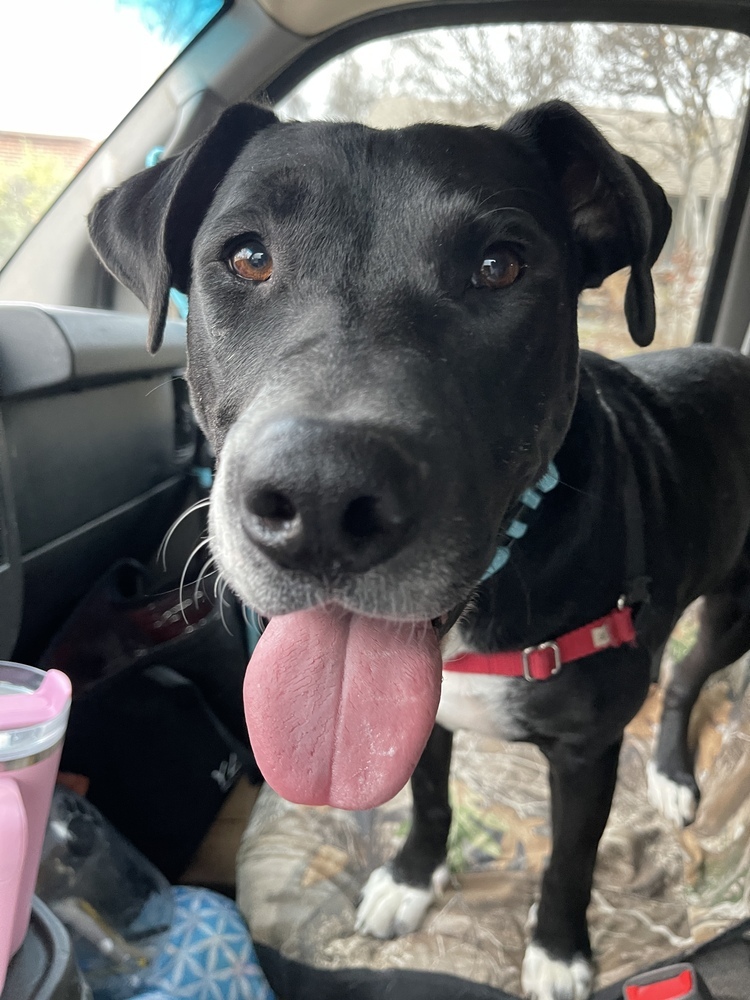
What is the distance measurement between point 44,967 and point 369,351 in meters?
0.99

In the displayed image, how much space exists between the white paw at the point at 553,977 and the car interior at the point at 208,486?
0.04m

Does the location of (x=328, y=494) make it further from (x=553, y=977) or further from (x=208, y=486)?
(x=208, y=486)

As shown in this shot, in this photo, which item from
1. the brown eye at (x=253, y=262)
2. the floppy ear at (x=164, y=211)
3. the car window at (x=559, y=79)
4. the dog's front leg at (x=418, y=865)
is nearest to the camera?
the brown eye at (x=253, y=262)

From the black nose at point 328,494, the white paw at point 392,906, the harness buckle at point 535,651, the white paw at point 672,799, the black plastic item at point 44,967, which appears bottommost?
the white paw at point 392,906

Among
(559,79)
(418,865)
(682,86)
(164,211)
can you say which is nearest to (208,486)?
(164,211)

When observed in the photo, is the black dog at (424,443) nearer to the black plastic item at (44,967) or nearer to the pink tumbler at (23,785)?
the pink tumbler at (23,785)

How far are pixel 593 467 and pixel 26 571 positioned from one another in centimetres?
109

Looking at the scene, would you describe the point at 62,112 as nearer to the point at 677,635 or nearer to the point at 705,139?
the point at 705,139

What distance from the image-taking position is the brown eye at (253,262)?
1.05 metres

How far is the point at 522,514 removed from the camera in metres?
1.17

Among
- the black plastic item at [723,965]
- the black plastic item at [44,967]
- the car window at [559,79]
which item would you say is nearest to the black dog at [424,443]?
the black plastic item at [723,965]

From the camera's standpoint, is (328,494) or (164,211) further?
(164,211)

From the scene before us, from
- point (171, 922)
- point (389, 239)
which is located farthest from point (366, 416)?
point (171, 922)

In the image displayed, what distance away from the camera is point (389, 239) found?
987 mm
